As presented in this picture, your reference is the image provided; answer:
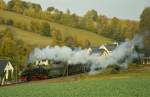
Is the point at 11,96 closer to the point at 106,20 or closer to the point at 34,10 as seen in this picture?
the point at 106,20

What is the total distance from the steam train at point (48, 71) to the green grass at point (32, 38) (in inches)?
225

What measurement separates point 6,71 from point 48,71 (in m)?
10.7

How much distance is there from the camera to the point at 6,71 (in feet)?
184

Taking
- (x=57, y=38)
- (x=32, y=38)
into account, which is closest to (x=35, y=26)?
(x=32, y=38)

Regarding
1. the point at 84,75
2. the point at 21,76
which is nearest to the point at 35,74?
the point at 21,76

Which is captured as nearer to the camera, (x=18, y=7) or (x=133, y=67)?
(x=133, y=67)

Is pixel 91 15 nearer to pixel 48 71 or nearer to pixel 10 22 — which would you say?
pixel 48 71

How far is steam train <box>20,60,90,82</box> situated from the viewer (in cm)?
4741

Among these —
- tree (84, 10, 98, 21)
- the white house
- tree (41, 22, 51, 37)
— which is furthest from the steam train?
tree (41, 22, 51, 37)

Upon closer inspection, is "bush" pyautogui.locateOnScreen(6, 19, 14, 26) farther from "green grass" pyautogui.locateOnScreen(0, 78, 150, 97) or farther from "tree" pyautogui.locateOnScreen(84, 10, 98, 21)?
"green grass" pyautogui.locateOnScreen(0, 78, 150, 97)

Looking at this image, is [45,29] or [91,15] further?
[45,29]

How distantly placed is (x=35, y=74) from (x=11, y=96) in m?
18.4

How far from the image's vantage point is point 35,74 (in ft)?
156

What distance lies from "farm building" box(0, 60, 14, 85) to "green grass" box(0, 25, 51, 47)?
4.31 m
